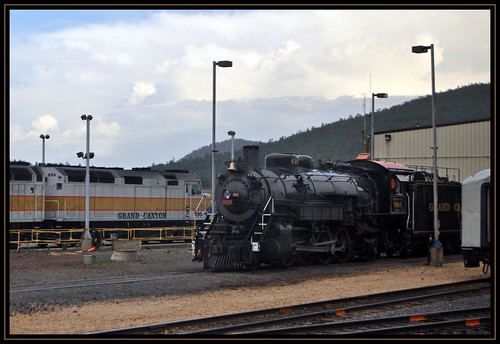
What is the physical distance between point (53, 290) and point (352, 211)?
42.4ft

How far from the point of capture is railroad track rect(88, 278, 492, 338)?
11.5 metres

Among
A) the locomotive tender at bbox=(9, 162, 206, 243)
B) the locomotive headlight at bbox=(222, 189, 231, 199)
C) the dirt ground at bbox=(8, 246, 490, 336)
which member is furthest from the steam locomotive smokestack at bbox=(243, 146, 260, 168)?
the locomotive tender at bbox=(9, 162, 206, 243)

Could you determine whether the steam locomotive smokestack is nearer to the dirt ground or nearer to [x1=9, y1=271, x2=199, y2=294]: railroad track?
[x1=9, y1=271, x2=199, y2=294]: railroad track

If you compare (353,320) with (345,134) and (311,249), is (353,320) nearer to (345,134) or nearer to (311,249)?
(311,249)

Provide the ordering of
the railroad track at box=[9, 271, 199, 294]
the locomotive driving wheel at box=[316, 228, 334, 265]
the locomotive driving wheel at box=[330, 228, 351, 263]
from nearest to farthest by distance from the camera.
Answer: the railroad track at box=[9, 271, 199, 294] < the locomotive driving wheel at box=[316, 228, 334, 265] < the locomotive driving wheel at box=[330, 228, 351, 263]

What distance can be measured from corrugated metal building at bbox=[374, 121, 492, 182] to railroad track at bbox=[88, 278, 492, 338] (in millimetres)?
20617

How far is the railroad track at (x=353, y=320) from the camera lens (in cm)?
1149

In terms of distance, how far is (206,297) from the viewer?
16516mm

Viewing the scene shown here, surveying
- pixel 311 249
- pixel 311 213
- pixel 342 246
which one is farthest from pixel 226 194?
pixel 342 246

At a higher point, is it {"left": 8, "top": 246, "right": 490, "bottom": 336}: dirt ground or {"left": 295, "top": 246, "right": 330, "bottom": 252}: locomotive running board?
{"left": 295, "top": 246, "right": 330, "bottom": 252}: locomotive running board
